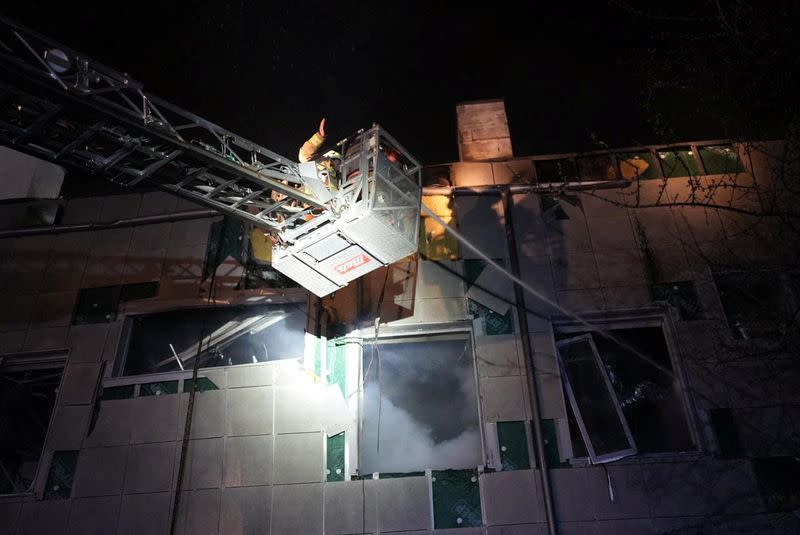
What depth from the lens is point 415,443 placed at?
7.01m

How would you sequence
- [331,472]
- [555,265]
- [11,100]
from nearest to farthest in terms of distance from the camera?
[11,100] → [331,472] → [555,265]

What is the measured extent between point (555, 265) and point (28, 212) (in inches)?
392

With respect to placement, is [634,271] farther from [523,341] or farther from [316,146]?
[316,146]

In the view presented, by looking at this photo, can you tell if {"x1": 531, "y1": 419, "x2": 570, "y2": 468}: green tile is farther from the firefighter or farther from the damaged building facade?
the firefighter

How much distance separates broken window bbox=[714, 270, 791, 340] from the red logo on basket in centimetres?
577

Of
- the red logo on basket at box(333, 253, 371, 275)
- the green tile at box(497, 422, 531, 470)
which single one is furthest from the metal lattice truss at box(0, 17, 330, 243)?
the green tile at box(497, 422, 531, 470)

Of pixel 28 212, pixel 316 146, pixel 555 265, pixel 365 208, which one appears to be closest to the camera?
pixel 365 208

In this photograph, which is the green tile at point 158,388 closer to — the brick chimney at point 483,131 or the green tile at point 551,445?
the green tile at point 551,445

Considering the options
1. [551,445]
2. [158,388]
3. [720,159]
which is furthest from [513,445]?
[720,159]

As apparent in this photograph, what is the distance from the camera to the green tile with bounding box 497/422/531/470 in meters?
6.58

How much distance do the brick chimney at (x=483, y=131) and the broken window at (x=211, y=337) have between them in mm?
4475

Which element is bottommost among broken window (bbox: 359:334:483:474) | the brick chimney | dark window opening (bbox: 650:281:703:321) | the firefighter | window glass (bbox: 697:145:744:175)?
broken window (bbox: 359:334:483:474)

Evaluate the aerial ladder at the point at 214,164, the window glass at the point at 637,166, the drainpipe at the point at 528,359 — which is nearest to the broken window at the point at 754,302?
the window glass at the point at 637,166

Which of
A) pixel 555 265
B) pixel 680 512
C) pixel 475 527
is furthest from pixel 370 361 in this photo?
pixel 680 512
